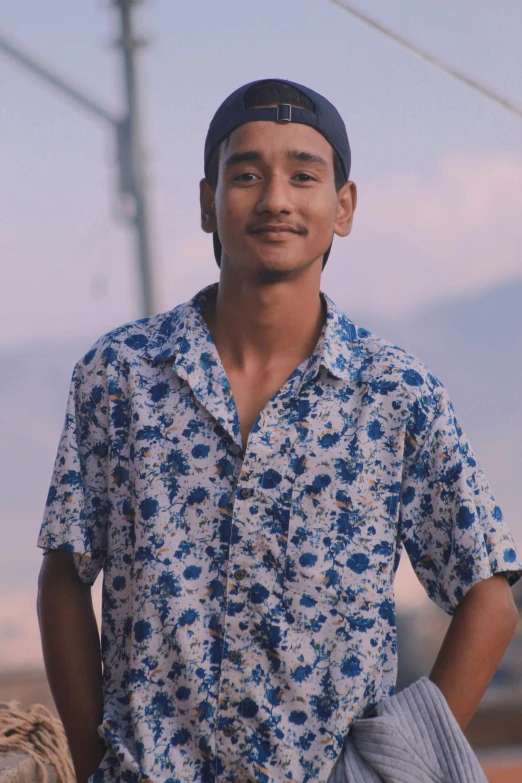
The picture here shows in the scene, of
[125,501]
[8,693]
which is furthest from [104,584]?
[8,693]

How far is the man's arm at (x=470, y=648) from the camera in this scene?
1683 millimetres

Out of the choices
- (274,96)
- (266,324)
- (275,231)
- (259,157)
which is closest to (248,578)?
(266,324)

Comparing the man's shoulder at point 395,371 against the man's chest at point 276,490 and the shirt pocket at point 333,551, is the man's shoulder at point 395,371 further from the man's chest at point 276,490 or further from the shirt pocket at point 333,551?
the shirt pocket at point 333,551

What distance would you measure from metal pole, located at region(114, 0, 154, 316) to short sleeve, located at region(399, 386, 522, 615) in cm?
231

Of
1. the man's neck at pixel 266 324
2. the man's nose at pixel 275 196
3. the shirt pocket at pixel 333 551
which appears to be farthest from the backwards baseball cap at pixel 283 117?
the shirt pocket at pixel 333 551

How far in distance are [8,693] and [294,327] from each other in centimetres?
411

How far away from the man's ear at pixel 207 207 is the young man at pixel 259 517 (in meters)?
0.11

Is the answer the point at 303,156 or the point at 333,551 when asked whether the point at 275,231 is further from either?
the point at 333,551

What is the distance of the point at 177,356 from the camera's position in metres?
1.78

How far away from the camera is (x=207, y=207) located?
193 centimetres

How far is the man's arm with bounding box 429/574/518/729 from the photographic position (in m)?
1.68

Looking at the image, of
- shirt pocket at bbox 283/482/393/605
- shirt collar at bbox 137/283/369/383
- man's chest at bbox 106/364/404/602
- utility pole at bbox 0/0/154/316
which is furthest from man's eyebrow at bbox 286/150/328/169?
utility pole at bbox 0/0/154/316

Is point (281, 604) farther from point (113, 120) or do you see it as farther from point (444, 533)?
point (113, 120)

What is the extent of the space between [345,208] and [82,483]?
26.2 inches
